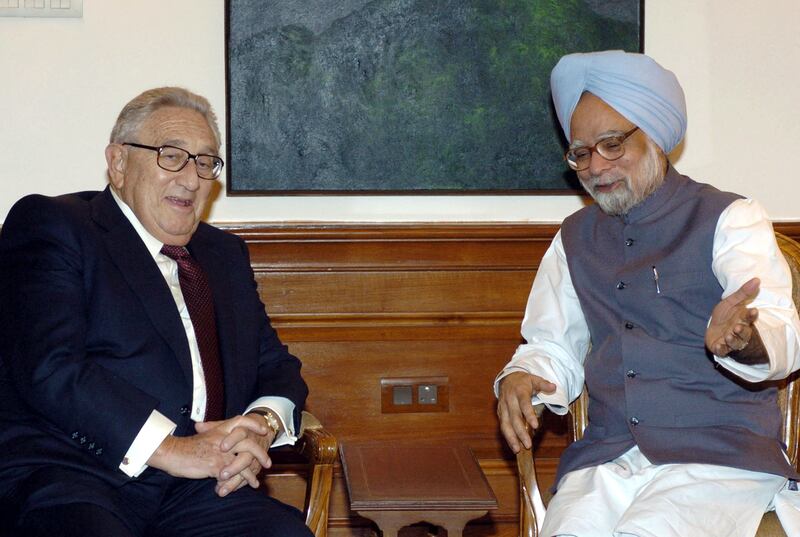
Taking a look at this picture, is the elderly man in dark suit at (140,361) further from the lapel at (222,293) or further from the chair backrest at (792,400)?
the chair backrest at (792,400)

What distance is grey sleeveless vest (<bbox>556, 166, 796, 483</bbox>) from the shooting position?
281 cm

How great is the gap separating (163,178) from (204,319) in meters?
0.45

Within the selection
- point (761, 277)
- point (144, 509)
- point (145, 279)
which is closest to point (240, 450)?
point (144, 509)

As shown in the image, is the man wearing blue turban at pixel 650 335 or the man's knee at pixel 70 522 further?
the man wearing blue turban at pixel 650 335

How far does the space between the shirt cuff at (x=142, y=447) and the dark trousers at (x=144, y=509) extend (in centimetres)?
A: 8

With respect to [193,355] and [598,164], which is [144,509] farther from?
[598,164]

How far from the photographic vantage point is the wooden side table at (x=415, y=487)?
275cm

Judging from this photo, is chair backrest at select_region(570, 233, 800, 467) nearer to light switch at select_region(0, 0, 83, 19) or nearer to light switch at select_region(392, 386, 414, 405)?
light switch at select_region(392, 386, 414, 405)

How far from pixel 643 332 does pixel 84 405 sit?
1.60 m

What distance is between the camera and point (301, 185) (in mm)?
3963

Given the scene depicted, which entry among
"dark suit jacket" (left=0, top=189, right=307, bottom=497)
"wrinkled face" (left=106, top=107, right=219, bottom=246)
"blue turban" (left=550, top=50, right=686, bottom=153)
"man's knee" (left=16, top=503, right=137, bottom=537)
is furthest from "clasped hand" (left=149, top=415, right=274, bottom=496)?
"blue turban" (left=550, top=50, right=686, bottom=153)

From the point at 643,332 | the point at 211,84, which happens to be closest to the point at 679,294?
the point at 643,332

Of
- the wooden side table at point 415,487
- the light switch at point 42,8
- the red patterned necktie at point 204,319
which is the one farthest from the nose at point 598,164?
the light switch at point 42,8

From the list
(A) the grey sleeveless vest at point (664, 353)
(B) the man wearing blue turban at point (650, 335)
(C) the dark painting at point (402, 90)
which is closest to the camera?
(B) the man wearing blue turban at point (650, 335)
